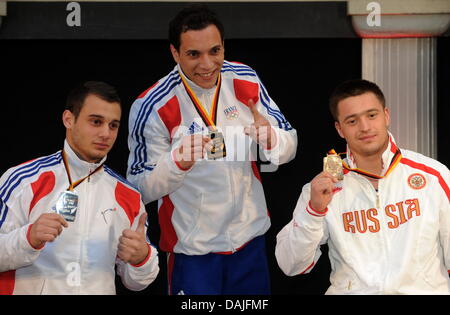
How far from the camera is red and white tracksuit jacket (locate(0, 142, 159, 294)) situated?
10.4ft

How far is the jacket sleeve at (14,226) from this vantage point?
3.05 meters

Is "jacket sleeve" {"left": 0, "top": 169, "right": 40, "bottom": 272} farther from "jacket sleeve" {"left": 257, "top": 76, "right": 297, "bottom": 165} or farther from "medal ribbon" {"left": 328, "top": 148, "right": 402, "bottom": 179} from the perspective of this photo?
"medal ribbon" {"left": 328, "top": 148, "right": 402, "bottom": 179}

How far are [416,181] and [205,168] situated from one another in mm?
954

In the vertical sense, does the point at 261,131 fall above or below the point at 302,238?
above

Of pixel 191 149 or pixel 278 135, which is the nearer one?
pixel 191 149

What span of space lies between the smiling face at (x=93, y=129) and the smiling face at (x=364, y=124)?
1.00m

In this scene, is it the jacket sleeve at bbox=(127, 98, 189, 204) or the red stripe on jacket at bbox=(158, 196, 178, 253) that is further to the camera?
the red stripe on jacket at bbox=(158, 196, 178, 253)

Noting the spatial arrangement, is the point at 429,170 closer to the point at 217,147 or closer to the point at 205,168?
the point at 217,147

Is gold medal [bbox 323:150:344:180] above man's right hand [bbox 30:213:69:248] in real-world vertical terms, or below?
above

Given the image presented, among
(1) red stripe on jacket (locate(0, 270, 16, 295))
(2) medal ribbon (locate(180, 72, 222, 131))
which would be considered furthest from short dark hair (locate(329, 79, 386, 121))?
(1) red stripe on jacket (locate(0, 270, 16, 295))

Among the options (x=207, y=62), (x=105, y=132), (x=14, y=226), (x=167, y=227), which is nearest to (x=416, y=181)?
(x=207, y=62)

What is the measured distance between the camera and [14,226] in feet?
10.5

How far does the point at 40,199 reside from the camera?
3238 mm
